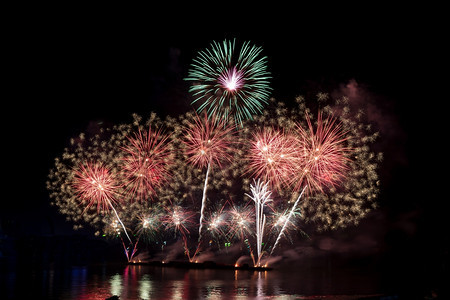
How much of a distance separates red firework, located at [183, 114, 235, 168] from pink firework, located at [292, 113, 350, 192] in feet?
20.5

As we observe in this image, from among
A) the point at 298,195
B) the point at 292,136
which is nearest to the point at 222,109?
the point at 292,136

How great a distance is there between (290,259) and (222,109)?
1069 inches

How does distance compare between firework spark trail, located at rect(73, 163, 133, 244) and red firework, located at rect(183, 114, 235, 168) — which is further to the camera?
firework spark trail, located at rect(73, 163, 133, 244)

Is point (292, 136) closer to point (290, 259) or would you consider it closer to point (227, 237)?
point (227, 237)

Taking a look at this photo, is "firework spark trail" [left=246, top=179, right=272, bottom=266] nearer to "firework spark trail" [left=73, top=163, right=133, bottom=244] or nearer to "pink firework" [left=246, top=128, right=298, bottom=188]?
"pink firework" [left=246, top=128, right=298, bottom=188]

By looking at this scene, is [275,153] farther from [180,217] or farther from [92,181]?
[180,217]

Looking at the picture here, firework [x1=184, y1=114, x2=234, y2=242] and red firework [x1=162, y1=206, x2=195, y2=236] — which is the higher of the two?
firework [x1=184, y1=114, x2=234, y2=242]

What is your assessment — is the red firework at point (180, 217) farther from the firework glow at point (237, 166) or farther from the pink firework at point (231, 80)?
the pink firework at point (231, 80)

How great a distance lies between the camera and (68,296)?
21.9m

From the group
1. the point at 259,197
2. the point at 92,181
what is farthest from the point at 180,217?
the point at 259,197

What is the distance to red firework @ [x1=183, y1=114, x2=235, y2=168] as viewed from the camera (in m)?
36.3

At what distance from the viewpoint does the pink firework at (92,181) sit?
39.2m

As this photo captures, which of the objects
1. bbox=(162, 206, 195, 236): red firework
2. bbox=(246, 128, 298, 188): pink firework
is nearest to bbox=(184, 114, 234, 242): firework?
bbox=(246, 128, 298, 188): pink firework

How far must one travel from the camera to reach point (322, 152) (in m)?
32.1
